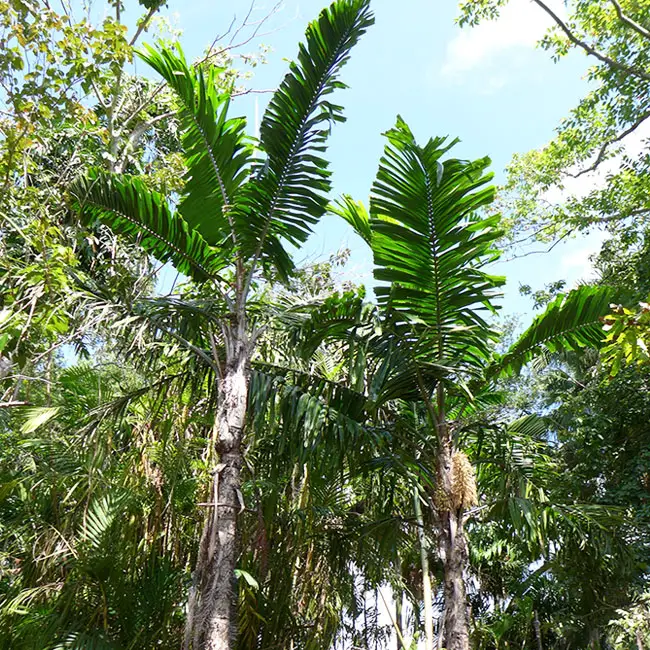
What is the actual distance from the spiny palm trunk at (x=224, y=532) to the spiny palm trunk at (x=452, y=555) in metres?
1.39

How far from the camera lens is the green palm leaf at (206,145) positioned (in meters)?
4.63

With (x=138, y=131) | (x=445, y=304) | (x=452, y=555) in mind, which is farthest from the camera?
(x=138, y=131)

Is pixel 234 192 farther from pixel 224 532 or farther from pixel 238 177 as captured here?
pixel 224 532

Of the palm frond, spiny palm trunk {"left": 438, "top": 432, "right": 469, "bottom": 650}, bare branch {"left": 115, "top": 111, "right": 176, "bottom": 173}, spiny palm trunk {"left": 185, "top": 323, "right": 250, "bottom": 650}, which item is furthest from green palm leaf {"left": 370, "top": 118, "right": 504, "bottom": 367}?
bare branch {"left": 115, "top": 111, "right": 176, "bottom": 173}

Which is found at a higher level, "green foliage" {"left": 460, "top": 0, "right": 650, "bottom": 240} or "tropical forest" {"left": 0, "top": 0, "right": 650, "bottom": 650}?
"green foliage" {"left": 460, "top": 0, "right": 650, "bottom": 240}

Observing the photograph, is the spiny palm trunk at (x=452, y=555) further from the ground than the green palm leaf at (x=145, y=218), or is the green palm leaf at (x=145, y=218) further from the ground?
the green palm leaf at (x=145, y=218)

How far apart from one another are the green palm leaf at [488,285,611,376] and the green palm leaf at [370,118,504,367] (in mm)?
306

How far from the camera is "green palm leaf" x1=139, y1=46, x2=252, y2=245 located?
463 centimetres

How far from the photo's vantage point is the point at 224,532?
12.2 ft

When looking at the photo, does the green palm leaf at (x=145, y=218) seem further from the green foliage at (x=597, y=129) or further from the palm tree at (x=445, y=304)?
the green foliage at (x=597, y=129)

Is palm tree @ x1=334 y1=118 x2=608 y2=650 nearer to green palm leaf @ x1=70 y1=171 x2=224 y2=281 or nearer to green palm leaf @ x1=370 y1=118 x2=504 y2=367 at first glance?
green palm leaf @ x1=370 y1=118 x2=504 y2=367

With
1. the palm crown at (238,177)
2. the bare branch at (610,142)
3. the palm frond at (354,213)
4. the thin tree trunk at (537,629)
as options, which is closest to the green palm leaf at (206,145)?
the palm crown at (238,177)

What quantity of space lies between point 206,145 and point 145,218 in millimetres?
758

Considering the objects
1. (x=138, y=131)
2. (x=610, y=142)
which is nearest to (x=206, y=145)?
(x=138, y=131)
